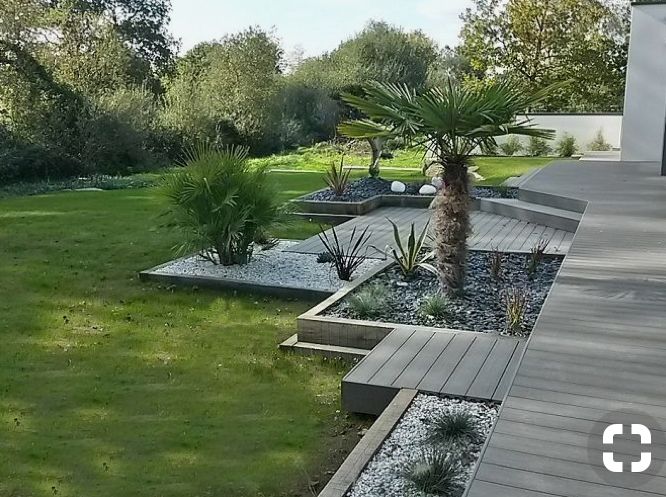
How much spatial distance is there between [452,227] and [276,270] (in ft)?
6.19

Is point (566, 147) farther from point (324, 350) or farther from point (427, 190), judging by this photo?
point (324, 350)

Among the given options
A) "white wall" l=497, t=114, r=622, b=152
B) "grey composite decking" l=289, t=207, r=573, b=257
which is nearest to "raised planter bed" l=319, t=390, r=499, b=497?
"grey composite decking" l=289, t=207, r=573, b=257

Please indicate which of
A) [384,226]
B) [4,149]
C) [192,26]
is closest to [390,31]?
[192,26]

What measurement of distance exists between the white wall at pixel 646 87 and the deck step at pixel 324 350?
37.8 ft

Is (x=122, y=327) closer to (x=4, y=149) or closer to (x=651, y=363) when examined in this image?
(x=651, y=363)

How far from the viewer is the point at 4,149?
1300 centimetres

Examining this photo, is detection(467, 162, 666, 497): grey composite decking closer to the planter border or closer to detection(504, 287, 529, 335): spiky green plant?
detection(504, 287, 529, 335): spiky green plant

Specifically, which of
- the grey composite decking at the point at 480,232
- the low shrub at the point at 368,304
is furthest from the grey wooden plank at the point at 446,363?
the grey composite decking at the point at 480,232

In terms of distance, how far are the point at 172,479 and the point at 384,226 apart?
576 centimetres

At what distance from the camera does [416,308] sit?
15.5 feet

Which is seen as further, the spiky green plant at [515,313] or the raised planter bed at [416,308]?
the raised planter bed at [416,308]

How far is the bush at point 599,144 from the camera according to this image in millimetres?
17797

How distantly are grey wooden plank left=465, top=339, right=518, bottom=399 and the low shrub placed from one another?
930 millimetres

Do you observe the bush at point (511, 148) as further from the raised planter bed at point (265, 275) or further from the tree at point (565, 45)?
the raised planter bed at point (265, 275)
